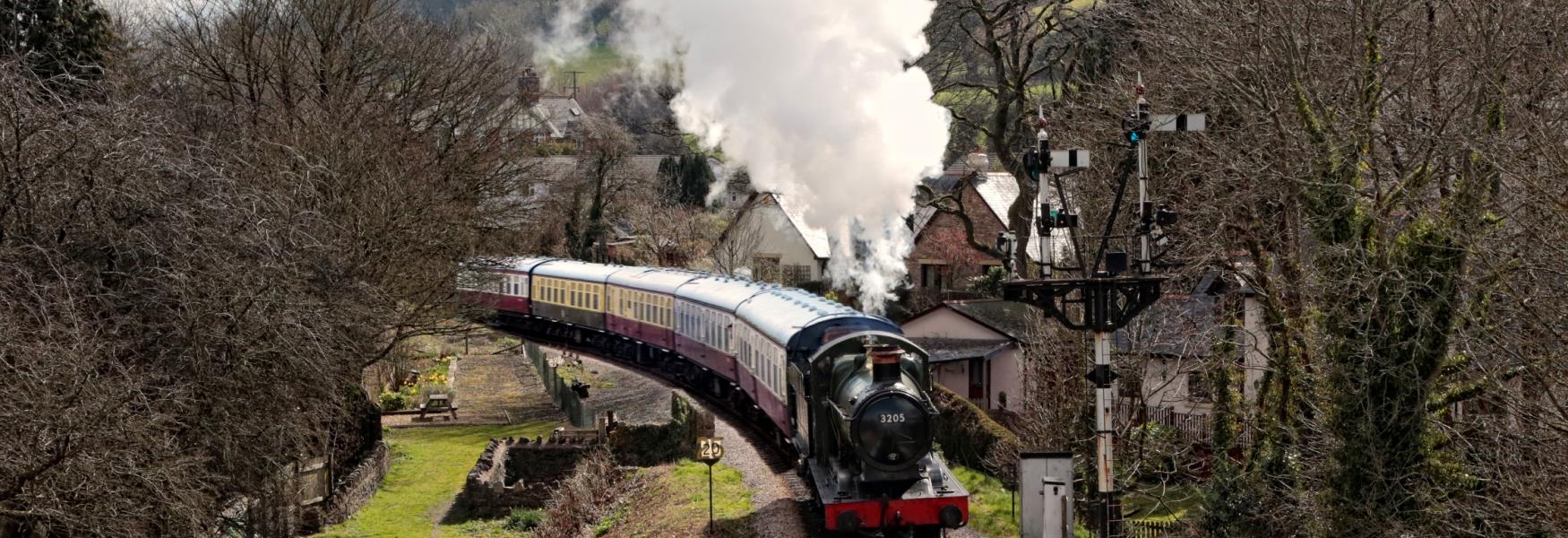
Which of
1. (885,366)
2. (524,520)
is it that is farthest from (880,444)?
(524,520)

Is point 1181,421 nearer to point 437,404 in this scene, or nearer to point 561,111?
point 437,404

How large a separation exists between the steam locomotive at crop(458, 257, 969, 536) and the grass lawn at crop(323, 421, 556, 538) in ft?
11.1

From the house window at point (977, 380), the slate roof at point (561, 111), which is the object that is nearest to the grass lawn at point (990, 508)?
the house window at point (977, 380)

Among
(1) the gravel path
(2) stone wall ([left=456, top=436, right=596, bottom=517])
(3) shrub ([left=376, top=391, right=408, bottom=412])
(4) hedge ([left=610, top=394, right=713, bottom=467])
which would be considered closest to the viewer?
(1) the gravel path

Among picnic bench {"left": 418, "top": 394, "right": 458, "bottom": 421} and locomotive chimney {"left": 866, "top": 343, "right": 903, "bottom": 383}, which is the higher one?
locomotive chimney {"left": 866, "top": 343, "right": 903, "bottom": 383}

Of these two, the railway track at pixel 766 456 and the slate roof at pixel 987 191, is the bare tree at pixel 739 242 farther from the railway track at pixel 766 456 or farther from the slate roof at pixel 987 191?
the railway track at pixel 766 456

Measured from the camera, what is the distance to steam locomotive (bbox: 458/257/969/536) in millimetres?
15336

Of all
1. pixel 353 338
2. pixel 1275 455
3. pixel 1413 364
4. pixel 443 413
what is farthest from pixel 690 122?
pixel 1413 364

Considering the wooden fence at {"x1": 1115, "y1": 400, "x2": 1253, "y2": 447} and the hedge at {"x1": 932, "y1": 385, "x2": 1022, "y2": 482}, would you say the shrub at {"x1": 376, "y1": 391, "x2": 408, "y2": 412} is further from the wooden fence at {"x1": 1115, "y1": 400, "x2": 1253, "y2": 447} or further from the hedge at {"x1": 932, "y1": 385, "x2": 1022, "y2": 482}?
the wooden fence at {"x1": 1115, "y1": 400, "x2": 1253, "y2": 447}

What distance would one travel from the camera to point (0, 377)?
11.1 m

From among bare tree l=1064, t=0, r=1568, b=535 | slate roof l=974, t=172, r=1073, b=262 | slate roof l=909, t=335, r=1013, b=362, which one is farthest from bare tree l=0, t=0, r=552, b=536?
slate roof l=974, t=172, r=1073, b=262

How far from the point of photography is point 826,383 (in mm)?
16641

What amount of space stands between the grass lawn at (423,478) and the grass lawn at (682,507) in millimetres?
2891

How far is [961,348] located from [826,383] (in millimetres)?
14607
